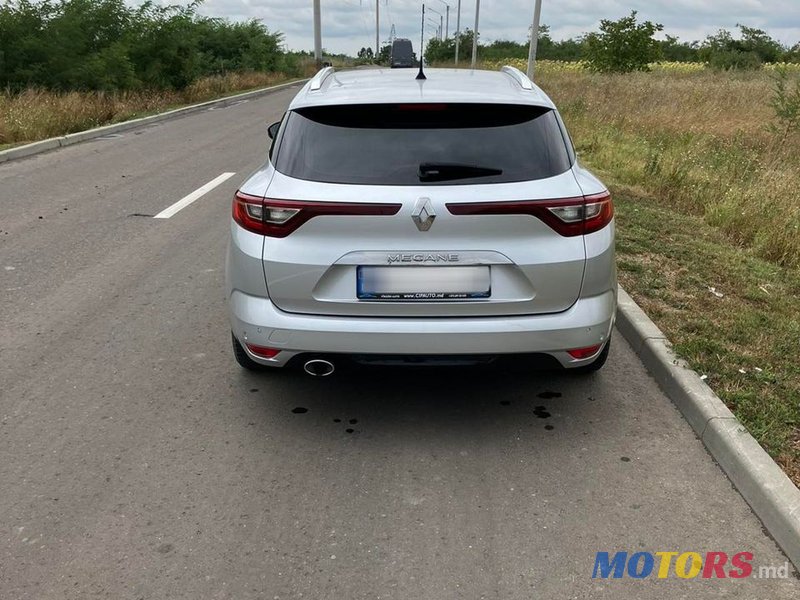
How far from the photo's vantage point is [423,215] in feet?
10.5

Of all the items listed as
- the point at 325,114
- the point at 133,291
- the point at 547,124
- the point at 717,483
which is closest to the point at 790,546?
the point at 717,483

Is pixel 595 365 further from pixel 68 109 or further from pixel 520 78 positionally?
pixel 68 109

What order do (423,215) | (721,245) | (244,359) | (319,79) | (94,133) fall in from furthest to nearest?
(94,133) < (721,245) < (319,79) < (244,359) < (423,215)

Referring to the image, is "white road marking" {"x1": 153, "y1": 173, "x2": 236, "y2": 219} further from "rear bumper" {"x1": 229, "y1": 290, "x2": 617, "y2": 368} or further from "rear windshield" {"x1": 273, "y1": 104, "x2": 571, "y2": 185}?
"rear bumper" {"x1": 229, "y1": 290, "x2": 617, "y2": 368}

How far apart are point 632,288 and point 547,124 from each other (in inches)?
90.0

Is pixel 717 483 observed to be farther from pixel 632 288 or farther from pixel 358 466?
pixel 632 288

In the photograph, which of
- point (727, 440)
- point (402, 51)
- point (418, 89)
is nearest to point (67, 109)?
point (418, 89)

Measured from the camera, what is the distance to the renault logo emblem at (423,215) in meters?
3.21

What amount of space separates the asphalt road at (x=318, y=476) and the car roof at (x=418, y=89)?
Result: 1.36 meters

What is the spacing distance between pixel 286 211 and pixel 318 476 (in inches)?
47.8

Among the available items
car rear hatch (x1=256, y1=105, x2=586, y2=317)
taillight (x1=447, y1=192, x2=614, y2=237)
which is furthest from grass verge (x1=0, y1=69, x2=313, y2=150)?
taillight (x1=447, y1=192, x2=614, y2=237)

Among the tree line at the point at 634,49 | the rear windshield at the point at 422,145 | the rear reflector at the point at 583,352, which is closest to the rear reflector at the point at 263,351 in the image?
the rear windshield at the point at 422,145

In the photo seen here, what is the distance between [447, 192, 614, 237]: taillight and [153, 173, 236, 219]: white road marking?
5.83 m

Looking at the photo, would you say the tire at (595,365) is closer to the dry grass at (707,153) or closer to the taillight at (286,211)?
the taillight at (286,211)
